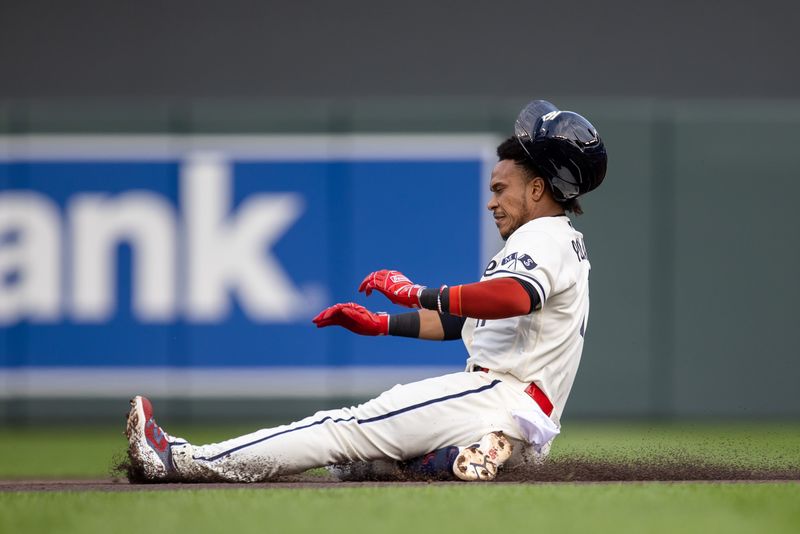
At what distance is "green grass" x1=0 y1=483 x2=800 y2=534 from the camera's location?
410cm

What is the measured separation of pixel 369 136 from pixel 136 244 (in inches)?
75.3

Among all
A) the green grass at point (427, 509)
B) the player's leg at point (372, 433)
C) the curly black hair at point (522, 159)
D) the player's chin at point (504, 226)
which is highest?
the curly black hair at point (522, 159)

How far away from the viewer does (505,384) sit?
5168mm

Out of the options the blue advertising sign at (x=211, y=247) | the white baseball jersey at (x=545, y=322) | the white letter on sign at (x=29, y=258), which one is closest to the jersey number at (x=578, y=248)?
the white baseball jersey at (x=545, y=322)

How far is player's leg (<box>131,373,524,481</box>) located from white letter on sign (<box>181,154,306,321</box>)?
17.1 ft

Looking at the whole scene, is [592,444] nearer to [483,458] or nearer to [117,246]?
[483,458]

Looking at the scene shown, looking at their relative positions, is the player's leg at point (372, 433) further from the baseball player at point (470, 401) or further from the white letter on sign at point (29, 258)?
the white letter on sign at point (29, 258)

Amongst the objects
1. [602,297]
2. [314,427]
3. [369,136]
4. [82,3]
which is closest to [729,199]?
[602,297]

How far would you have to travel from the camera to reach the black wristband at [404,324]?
5469mm

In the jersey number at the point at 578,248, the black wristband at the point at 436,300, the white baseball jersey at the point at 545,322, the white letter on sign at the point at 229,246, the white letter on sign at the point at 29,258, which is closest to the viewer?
the black wristband at the point at 436,300

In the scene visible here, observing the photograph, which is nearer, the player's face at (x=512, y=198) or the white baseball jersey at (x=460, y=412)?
the white baseball jersey at (x=460, y=412)

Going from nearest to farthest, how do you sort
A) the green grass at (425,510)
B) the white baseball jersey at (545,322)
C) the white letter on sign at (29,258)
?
the green grass at (425,510) → the white baseball jersey at (545,322) → the white letter on sign at (29,258)

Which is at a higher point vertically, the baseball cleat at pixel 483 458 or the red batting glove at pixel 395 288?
the red batting glove at pixel 395 288

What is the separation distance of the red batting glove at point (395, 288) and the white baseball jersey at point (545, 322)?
0.90ft
